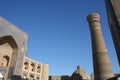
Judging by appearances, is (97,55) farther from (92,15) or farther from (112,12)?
(112,12)

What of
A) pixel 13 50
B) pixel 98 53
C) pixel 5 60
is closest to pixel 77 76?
pixel 98 53

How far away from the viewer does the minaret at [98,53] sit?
1260 cm

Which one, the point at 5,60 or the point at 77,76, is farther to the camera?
the point at 77,76

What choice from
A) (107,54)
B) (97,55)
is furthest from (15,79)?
(107,54)

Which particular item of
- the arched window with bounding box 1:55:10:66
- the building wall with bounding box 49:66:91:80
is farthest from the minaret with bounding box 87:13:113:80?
the building wall with bounding box 49:66:91:80

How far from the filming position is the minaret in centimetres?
1260

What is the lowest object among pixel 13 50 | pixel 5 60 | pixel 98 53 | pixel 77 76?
pixel 77 76

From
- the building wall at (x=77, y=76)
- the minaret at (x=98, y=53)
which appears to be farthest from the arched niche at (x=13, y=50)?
the building wall at (x=77, y=76)

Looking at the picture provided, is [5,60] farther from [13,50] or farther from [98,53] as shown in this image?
[98,53]

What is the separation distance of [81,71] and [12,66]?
1338cm

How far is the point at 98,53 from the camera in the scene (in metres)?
13.7

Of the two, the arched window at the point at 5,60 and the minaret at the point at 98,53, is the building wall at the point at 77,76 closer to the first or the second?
the minaret at the point at 98,53

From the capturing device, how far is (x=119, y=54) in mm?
9039

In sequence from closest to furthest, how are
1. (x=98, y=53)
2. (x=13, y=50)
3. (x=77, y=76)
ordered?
1. (x=98, y=53)
2. (x=13, y=50)
3. (x=77, y=76)
